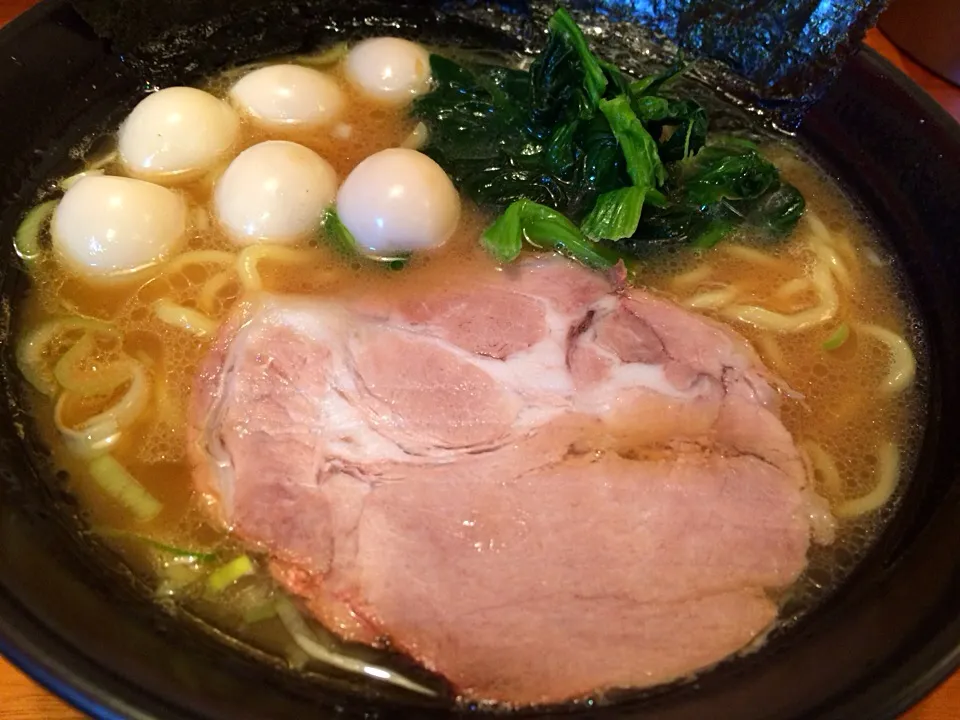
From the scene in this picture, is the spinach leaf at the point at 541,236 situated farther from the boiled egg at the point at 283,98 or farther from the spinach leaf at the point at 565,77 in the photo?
the boiled egg at the point at 283,98

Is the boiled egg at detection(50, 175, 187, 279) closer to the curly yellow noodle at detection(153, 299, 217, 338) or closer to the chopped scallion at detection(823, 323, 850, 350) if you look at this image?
the curly yellow noodle at detection(153, 299, 217, 338)

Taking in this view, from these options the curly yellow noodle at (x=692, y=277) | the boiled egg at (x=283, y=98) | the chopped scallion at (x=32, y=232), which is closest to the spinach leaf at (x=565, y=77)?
the curly yellow noodle at (x=692, y=277)

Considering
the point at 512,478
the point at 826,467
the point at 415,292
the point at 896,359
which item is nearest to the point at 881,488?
the point at 826,467

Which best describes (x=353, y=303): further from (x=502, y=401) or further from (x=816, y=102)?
(x=816, y=102)

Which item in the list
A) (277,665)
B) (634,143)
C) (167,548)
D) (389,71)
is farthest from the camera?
(389,71)

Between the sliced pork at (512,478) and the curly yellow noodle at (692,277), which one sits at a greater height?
the curly yellow noodle at (692,277)

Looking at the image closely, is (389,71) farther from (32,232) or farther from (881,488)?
(881,488)
